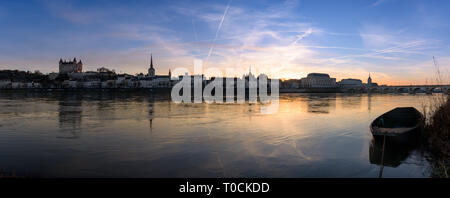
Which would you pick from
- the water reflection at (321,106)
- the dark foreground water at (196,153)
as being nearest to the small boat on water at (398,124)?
the dark foreground water at (196,153)

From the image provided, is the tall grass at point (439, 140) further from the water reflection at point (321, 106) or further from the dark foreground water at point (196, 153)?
the water reflection at point (321, 106)

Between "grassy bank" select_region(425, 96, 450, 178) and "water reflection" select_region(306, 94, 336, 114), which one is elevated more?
"grassy bank" select_region(425, 96, 450, 178)

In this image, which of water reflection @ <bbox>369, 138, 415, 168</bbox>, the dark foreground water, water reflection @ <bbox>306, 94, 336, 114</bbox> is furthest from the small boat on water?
water reflection @ <bbox>306, 94, 336, 114</bbox>

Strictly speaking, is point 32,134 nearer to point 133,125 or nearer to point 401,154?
point 133,125

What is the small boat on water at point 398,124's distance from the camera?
17734 millimetres

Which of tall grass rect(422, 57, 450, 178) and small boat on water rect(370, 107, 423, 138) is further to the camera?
small boat on water rect(370, 107, 423, 138)

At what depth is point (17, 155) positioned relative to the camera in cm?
1358

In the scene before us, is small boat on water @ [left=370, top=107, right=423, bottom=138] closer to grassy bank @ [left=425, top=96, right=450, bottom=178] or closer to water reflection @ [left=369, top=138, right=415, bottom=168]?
water reflection @ [left=369, top=138, right=415, bottom=168]

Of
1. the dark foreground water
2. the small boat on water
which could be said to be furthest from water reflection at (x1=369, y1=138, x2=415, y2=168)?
the small boat on water

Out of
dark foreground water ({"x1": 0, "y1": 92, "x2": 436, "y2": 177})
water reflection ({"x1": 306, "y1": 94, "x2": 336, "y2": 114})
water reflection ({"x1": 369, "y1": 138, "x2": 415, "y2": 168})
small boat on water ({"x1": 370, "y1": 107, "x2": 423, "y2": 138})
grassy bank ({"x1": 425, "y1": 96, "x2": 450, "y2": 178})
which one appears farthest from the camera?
water reflection ({"x1": 306, "y1": 94, "x2": 336, "y2": 114})

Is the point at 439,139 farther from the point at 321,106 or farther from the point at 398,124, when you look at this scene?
the point at 321,106

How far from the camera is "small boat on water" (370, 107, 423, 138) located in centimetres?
1773

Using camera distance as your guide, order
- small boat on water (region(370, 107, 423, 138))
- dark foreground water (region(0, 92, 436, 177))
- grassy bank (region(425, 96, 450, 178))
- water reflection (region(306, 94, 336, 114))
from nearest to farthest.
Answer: dark foreground water (region(0, 92, 436, 177))
grassy bank (region(425, 96, 450, 178))
small boat on water (region(370, 107, 423, 138))
water reflection (region(306, 94, 336, 114))
